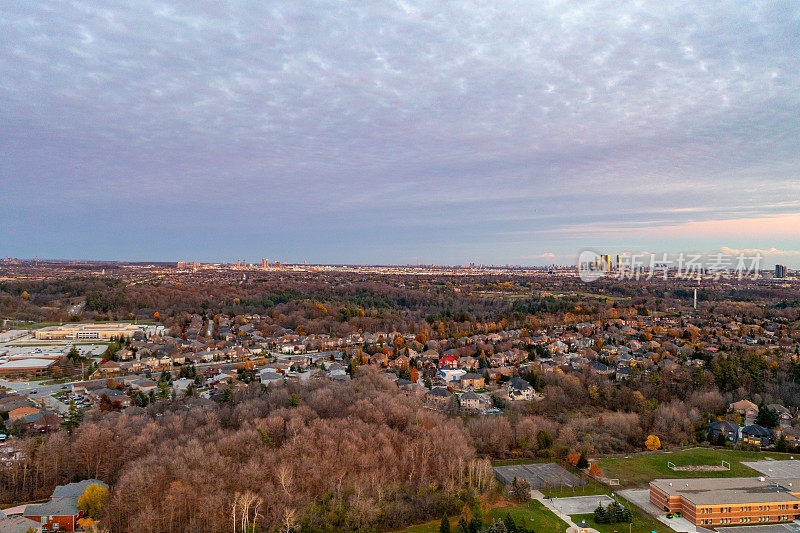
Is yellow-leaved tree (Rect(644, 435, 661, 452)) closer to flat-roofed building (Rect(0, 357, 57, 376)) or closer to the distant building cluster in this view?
flat-roofed building (Rect(0, 357, 57, 376))

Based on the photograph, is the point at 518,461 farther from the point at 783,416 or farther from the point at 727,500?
the point at 783,416

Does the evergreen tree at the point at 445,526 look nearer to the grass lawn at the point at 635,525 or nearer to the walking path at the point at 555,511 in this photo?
the walking path at the point at 555,511

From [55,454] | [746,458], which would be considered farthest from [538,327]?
[55,454]

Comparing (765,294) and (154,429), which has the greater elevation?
(765,294)

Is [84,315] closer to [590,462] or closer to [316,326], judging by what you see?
[316,326]

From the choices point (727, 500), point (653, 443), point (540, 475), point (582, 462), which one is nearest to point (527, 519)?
point (540, 475)
